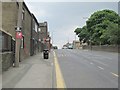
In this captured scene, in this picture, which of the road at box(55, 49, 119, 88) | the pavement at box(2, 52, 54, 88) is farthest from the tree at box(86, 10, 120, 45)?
the pavement at box(2, 52, 54, 88)

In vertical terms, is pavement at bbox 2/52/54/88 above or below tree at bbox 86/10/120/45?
below

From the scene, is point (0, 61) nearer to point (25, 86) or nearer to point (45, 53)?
point (25, 86)

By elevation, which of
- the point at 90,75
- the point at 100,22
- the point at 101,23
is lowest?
the point at 90,75

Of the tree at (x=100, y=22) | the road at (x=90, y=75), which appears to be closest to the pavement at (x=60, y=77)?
the road at (x=90, y=75)

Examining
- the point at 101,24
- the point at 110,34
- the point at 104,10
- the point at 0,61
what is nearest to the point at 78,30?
the point at 104,10

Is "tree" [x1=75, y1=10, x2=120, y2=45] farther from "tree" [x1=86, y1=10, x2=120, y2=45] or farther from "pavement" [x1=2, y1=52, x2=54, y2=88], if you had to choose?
"pavement" [x1=2, y1=52, x2=54, y2=88]

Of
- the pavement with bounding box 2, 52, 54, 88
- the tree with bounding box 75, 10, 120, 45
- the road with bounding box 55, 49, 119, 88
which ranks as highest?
the tree with bounding box 75, 10, 120, 45

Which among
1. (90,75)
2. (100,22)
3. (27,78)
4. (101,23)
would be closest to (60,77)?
(27,78)

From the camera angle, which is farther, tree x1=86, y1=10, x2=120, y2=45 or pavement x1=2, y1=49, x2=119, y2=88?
tree x1=86, y1=10, x2=120, y2=45

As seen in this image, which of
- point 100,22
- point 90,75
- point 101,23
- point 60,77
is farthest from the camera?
point 100,22

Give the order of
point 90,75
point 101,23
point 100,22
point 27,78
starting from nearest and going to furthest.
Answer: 1. point 27,78
2. point 90,75
3. point 101,23
4. point 100,22

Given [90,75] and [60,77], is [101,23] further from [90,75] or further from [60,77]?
[60,77]

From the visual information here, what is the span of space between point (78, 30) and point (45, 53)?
107263mm

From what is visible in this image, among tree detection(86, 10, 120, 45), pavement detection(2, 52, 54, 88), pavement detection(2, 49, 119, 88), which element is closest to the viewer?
pavement detection(2, 52, 54, 88)
